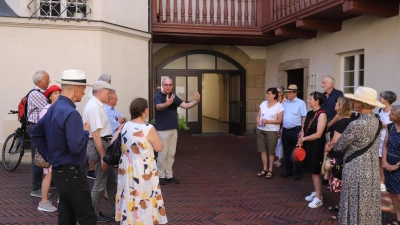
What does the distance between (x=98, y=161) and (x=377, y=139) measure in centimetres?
305

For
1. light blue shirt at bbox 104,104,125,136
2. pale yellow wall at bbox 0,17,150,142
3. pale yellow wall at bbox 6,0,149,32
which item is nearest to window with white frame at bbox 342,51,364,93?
pale yellow wall at bbox 6,0,149,32

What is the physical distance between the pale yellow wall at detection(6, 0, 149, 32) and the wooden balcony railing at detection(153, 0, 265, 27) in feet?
3.83

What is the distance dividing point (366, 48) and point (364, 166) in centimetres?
524

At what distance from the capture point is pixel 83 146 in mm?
3404

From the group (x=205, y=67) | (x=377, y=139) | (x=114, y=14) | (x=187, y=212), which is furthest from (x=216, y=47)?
(x=377, y=139)

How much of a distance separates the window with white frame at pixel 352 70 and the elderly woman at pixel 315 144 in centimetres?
395

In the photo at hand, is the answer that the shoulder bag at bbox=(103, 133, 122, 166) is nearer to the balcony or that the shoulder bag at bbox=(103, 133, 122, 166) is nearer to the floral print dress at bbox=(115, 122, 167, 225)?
the floral print dress at bbox=(115, 122, 167, 225)

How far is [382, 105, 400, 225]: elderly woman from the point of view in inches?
177

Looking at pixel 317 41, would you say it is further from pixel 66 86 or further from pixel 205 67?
pixel 66 86

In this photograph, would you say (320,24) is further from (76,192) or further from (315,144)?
(76,192)

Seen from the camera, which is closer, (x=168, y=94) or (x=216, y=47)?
(x=168, y=94)

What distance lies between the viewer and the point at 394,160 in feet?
15.0

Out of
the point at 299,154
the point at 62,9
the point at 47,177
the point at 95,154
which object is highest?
the point at 62,9

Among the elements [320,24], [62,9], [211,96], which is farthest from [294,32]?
[211,96]
